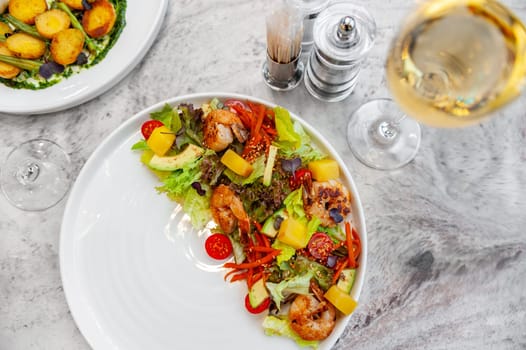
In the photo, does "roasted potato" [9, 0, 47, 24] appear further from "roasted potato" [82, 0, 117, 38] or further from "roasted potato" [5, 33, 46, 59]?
"roasted potato" [82, 0, 117, 38]

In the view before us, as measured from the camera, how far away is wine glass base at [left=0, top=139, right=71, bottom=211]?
1886 mm

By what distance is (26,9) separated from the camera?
72.6 inches

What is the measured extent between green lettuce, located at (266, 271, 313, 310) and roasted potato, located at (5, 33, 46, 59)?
4.11ft

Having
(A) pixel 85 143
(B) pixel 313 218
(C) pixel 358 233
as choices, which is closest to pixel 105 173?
(A) pixel 85 143

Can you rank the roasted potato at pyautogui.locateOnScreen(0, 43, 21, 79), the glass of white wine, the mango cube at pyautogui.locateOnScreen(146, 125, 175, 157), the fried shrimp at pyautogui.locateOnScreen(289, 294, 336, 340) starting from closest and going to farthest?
the glass of white wine
the fried shrimp at pyautogui.locateOnScreen(289, 294, 336, 340)
the mango cube at pyautogui.locateOnScreen(146, 125, 175, 157)
the roasted potato at pyautogui.locateOnScreen(0, 43, 21, 79)

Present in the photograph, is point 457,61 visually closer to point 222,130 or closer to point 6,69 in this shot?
point 222,130

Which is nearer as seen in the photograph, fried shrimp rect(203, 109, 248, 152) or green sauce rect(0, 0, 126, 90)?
fried shrimp rect(203, 109, 248, 152)

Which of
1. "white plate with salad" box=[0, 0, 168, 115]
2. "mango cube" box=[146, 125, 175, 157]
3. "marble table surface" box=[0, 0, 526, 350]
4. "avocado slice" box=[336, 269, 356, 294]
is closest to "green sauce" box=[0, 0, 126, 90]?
"white plate with salad" box=[0, 0, 168, 115]

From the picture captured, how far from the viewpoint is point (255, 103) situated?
1.73 metres

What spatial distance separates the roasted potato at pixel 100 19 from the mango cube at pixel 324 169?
0.93 m

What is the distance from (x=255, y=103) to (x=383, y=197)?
0.61m

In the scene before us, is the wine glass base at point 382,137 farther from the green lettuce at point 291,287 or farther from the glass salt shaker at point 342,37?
the green lettuce at point 291,287

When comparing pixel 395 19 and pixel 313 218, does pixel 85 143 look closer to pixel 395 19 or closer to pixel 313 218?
pixel 313 218

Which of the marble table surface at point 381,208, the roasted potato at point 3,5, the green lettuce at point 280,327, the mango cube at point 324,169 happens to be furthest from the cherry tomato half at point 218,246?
the roasted potato at point 3,5
